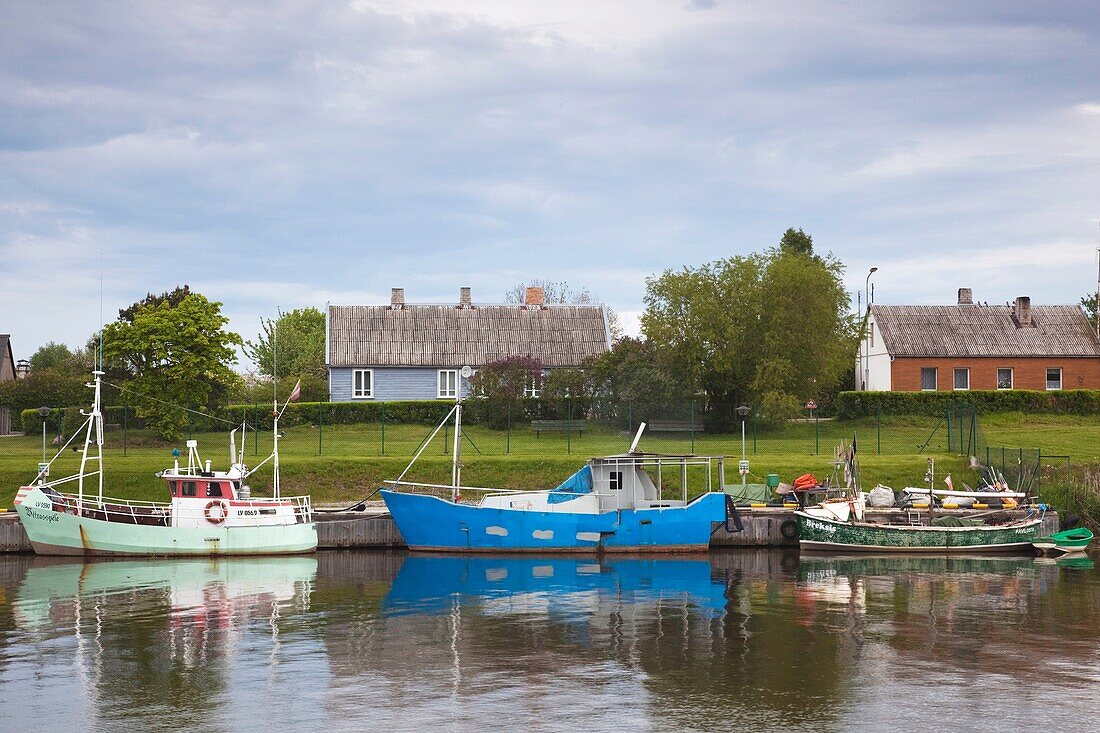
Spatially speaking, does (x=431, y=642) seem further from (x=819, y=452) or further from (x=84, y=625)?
(x=819, y=452)

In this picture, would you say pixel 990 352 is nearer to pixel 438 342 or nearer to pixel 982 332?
pixel 982 332

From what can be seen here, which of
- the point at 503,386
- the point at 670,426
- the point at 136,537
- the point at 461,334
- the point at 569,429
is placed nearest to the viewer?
the point at 136,537

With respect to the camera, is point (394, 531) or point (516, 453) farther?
point (516, 453)

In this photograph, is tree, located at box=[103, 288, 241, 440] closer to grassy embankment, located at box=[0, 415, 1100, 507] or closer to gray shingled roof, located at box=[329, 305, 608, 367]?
grassy embankment, located at box=[0, 415, 1100, 507]

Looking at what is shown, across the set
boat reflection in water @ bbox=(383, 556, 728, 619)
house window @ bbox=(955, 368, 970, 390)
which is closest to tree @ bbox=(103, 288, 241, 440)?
boat reflection in water @ bbox=(383, 556, 728, 619)

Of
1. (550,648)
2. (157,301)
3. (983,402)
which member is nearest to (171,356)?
(157,301)

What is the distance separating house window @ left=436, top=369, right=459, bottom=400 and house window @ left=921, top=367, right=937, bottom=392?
25.3 metres

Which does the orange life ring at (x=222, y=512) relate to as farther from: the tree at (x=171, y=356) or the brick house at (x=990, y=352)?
the brick house at (x=990, y=352)

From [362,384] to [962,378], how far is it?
107ft

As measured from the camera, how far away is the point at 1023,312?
66.1m

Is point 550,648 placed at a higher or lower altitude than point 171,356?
lower

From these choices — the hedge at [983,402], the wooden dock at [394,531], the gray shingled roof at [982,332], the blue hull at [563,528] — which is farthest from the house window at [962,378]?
the blue hull at [563,528]

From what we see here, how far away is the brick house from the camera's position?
2500 inches

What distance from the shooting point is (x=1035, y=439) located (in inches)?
1924
